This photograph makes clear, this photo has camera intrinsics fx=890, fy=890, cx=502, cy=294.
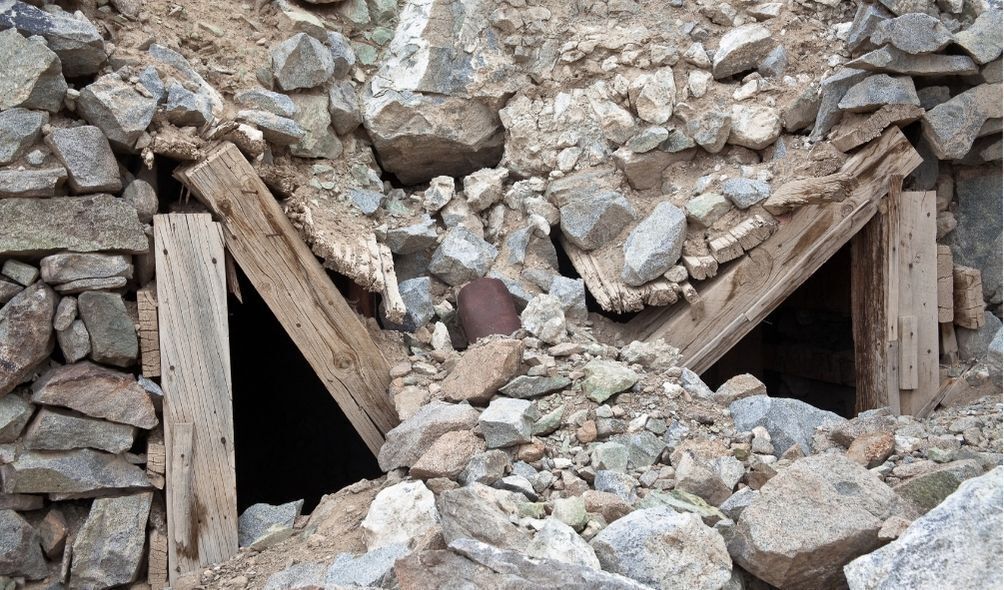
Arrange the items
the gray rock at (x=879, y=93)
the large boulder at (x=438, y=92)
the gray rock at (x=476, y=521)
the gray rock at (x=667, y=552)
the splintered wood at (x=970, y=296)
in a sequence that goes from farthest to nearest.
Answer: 1. the splintered wood at (x=970, y=296)
2. the large boulder at (x=438, y=92)
3. the gray rock at (x=879, y=93)
4. the gray rock at (x=476, y=521)
5. the gray rock at (x=667, y=552)

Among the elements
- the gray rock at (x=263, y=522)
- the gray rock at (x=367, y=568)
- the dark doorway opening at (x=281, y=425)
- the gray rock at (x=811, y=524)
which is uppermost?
the gray rock at (x=367, y=568)

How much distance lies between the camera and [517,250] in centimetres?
475

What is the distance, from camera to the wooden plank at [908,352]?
4.99m

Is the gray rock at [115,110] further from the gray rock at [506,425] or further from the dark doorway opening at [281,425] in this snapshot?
the dark doorway opening at [281,425]

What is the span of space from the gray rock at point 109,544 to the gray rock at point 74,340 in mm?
602

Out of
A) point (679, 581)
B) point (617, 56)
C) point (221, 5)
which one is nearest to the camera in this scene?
point (679, 581)

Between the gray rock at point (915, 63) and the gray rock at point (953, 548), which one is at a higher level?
the gray rock at point (915, 63)

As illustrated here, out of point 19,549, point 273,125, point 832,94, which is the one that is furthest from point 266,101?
point 832,94

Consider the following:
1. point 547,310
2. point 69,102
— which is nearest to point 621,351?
point 547,310

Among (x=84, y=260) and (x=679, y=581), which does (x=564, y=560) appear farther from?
(x=84, y=260)

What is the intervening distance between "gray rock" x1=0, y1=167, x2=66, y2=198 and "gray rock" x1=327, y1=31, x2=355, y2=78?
5.57ft

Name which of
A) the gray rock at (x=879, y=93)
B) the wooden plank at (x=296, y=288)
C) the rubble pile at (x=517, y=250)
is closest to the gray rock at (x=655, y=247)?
the rubble pile at (x=517, y=250)

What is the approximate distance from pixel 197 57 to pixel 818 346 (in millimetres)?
5030

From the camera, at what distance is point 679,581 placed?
2.63m
